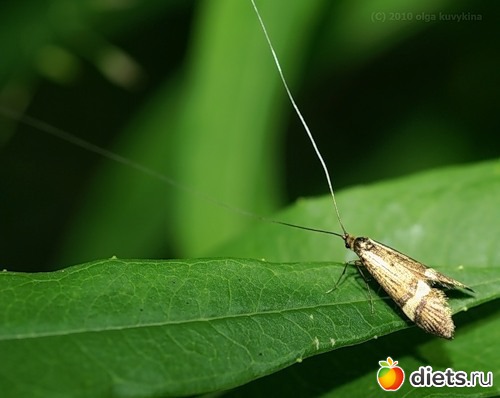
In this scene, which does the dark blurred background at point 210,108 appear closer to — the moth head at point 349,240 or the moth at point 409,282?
the moth head at point 349,240

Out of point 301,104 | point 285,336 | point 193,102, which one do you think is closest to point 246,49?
point 193,102

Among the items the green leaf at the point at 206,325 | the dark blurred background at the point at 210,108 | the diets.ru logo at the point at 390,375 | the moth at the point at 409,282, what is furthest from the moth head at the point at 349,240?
the dark blurred background at the point at 210,108

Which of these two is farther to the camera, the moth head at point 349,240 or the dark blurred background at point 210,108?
the dark blurred background at point 210,108

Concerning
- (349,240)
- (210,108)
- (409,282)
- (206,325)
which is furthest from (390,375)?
(210,108)

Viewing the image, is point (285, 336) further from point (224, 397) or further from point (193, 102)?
point (193, 102)

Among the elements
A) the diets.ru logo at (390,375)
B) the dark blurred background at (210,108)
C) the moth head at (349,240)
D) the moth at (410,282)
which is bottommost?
the diets.ru logo at (390,375)

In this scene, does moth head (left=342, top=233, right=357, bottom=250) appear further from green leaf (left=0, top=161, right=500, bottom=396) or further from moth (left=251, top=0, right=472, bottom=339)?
green leaf (left=0, top=161, right=500, bottom=396)
